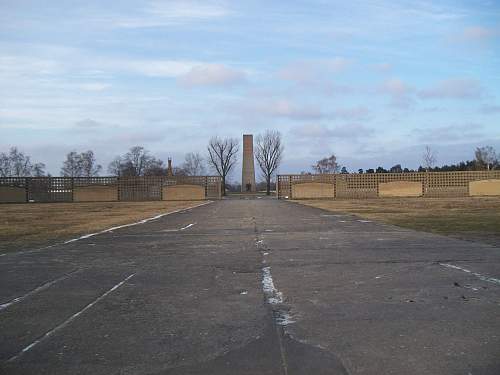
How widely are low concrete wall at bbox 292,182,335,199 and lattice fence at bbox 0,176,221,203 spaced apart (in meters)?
14.1

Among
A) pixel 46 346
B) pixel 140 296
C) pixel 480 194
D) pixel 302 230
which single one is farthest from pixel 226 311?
pixel 480 194

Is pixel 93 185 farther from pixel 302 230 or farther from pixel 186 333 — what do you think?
pixel 186 333

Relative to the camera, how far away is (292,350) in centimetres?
527

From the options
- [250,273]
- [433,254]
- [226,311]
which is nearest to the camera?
[226,311]

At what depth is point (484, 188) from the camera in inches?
3290

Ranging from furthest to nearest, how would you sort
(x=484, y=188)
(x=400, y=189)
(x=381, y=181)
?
(x=381, y=181) → (x=400, y=189) → (x=484, y=188)

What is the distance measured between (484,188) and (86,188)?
62.9 meters

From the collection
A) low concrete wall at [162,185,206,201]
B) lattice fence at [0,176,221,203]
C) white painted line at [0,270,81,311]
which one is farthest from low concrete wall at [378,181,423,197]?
white painted line at [0,270,81,311]

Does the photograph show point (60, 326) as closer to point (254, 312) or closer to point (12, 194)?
point (254, 312)

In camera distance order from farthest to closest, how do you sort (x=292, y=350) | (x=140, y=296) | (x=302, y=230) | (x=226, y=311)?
(x=302, y=230), (x=140, y=296), (x=226, y=311), (x=292, y=350)

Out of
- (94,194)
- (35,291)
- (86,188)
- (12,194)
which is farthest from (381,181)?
(35,291)

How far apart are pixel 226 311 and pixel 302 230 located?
1307 centimetres

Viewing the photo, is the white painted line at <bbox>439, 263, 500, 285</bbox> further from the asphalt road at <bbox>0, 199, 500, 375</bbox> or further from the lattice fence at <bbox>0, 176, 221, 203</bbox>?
the lattice fence at <bbox>0, 176, 221, 203</bbox>

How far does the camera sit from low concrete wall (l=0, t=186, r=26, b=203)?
8538cm
